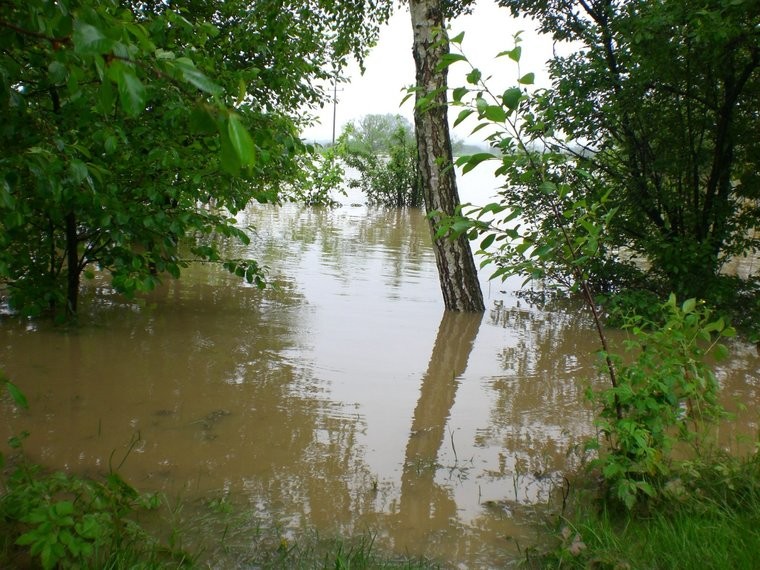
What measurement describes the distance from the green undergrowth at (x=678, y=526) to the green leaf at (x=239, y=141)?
7.07 feet

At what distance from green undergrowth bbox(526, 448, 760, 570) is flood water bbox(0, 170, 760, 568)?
29 cm

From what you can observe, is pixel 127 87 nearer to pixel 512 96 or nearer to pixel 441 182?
pixel 512 96

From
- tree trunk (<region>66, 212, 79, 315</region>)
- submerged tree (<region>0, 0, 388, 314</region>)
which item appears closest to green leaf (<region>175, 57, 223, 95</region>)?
submerged tree (<region>0, 0, 388, 314</region>)

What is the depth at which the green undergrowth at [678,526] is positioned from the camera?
2445 millimetres

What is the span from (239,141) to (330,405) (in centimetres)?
343

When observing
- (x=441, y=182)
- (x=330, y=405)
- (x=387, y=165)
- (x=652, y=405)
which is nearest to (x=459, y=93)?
(x=652, y=405)

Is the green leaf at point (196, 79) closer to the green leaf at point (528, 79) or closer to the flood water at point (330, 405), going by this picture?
the green leaf at point (528, 79)

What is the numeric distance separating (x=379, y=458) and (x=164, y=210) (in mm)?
2839

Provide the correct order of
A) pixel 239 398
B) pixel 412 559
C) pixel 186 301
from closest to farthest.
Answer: pixel 412 559 < pixel 239 398 < pixel 186 301

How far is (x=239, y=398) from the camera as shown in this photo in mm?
4426

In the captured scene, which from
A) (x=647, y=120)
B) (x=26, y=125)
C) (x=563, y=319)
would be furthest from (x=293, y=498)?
(x=647, y=120)

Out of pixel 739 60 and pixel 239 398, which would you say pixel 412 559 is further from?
pixel 739 60

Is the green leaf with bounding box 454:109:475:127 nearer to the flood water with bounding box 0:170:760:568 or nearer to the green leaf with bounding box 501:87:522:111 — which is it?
the green leaf with bounding box 501:87:522:111

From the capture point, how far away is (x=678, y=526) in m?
2.69
